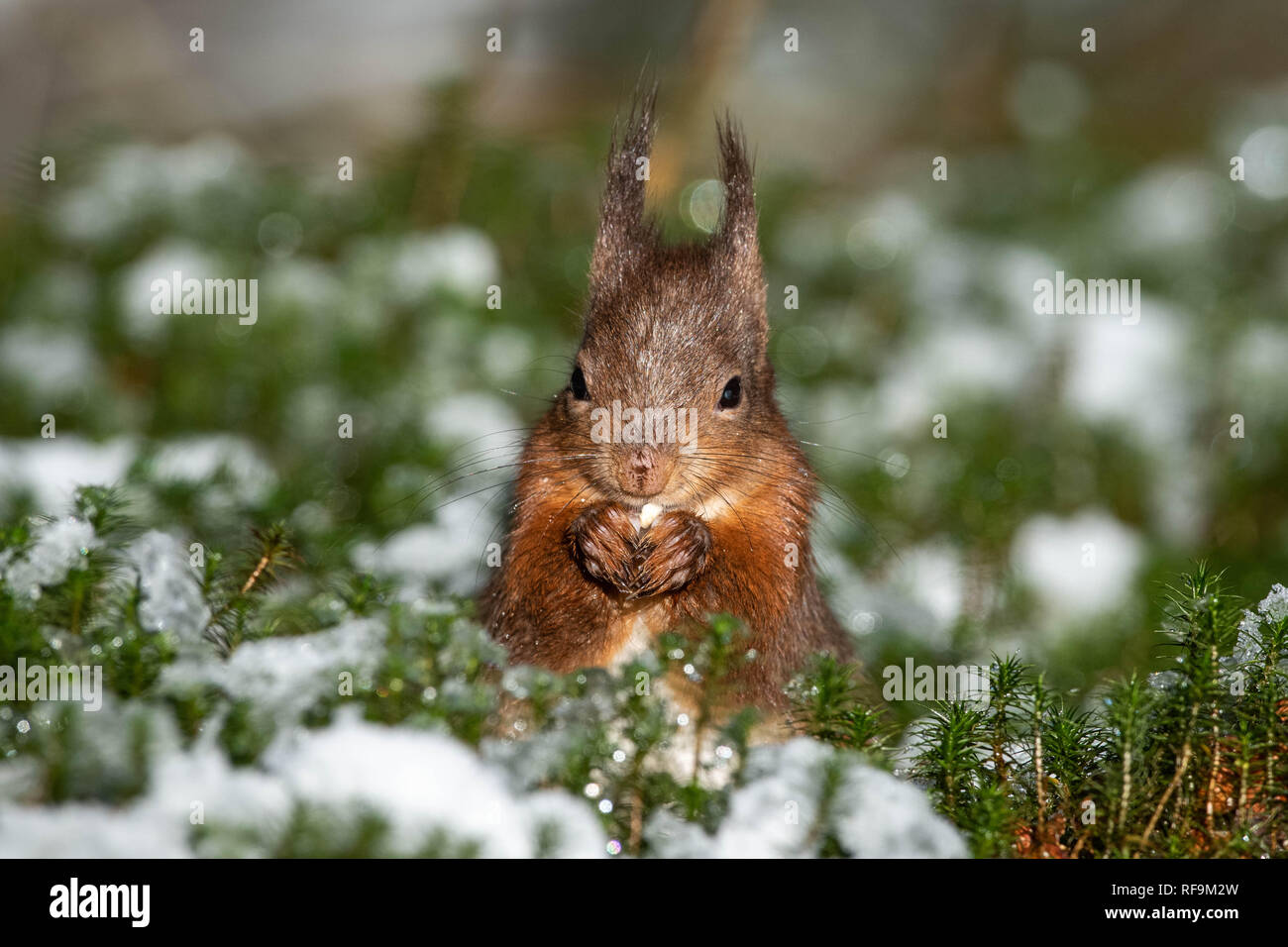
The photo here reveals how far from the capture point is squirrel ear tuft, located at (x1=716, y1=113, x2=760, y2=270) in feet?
11.9

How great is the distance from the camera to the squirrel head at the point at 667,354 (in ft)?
10.4

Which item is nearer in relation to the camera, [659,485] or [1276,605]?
[1276,605]

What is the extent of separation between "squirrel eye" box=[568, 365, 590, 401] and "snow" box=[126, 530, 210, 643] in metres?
1.12

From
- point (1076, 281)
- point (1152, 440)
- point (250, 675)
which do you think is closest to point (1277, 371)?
point (1152, 440)

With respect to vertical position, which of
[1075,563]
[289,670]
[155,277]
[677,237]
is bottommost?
[289,670]

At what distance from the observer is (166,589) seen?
2781 millimetres

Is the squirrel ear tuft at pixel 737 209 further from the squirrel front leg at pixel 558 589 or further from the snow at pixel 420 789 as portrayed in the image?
the snow at pixel 420 789

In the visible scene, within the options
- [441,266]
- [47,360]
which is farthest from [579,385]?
[47,360]

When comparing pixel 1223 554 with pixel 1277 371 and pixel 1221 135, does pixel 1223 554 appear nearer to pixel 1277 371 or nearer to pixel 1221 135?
pixel 1277 371

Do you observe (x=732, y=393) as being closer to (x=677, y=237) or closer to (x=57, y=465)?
(x=57, y=465)

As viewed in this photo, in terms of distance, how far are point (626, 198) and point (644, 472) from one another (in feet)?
3.40

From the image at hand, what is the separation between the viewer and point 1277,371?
233 inches

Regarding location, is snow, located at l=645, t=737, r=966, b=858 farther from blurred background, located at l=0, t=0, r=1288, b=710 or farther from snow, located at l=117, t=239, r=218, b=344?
snow, located at l=117, t=239, r=218, b=344
